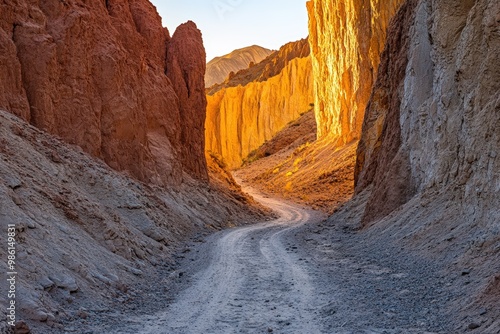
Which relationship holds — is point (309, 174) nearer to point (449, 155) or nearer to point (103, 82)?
point (103, 82)

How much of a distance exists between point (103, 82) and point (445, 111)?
1483cm

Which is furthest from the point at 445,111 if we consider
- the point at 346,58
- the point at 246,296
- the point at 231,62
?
the point at 231,62

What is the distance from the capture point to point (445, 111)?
52.9 feet

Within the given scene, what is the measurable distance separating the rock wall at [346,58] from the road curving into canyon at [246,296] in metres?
30.9

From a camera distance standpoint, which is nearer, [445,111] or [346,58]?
[445,111]

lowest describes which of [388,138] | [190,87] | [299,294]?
[299,294]

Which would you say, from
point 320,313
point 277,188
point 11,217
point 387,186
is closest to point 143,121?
point 387,186

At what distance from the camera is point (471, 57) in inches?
551

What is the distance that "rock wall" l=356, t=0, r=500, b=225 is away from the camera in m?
12.5

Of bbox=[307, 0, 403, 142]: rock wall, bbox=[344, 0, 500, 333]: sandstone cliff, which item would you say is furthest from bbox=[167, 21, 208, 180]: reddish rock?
bbox=[307, 0, 403, 142]: rock wall

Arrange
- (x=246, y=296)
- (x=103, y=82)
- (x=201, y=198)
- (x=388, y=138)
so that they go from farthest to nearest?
(x=201, y=198) → (x=388, y=138) → (x=103, y=82) → (x=246, y=296)

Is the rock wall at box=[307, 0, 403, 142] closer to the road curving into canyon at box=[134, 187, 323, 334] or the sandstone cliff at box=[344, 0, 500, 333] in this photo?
the sandstone cliff at box=[344, 0, 500, 333]

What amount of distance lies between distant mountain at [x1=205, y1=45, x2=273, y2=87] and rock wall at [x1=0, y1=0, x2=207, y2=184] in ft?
455

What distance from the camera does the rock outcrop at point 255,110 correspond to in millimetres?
87062
